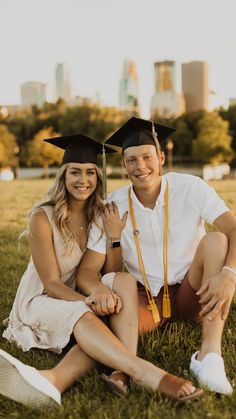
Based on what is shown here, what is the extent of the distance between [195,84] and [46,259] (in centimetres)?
12385

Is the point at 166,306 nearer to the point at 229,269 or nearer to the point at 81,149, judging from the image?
the point at 229,269

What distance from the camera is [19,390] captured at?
2.99 m

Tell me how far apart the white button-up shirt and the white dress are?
231 millimetres

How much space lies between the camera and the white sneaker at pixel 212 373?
3.10 meters

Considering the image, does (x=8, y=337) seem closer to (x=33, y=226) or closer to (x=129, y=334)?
(x=33, y=226)

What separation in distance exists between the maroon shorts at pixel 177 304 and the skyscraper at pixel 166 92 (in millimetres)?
95692

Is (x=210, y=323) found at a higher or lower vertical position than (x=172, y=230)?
lower

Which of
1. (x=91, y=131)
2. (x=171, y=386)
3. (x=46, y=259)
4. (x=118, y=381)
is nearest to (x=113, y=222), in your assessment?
(x=46, y=259)

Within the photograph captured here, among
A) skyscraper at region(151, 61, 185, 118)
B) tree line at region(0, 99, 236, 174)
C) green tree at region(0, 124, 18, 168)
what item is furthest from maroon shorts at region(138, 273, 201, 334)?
skyscraper at region(151, 61, 185, 118)

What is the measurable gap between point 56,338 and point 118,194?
1150mm

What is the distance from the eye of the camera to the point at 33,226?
388 centimetres

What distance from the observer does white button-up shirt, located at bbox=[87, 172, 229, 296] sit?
3.92m

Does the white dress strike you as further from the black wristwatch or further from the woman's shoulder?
the black wristwatch

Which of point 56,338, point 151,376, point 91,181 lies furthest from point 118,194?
point 151,376
